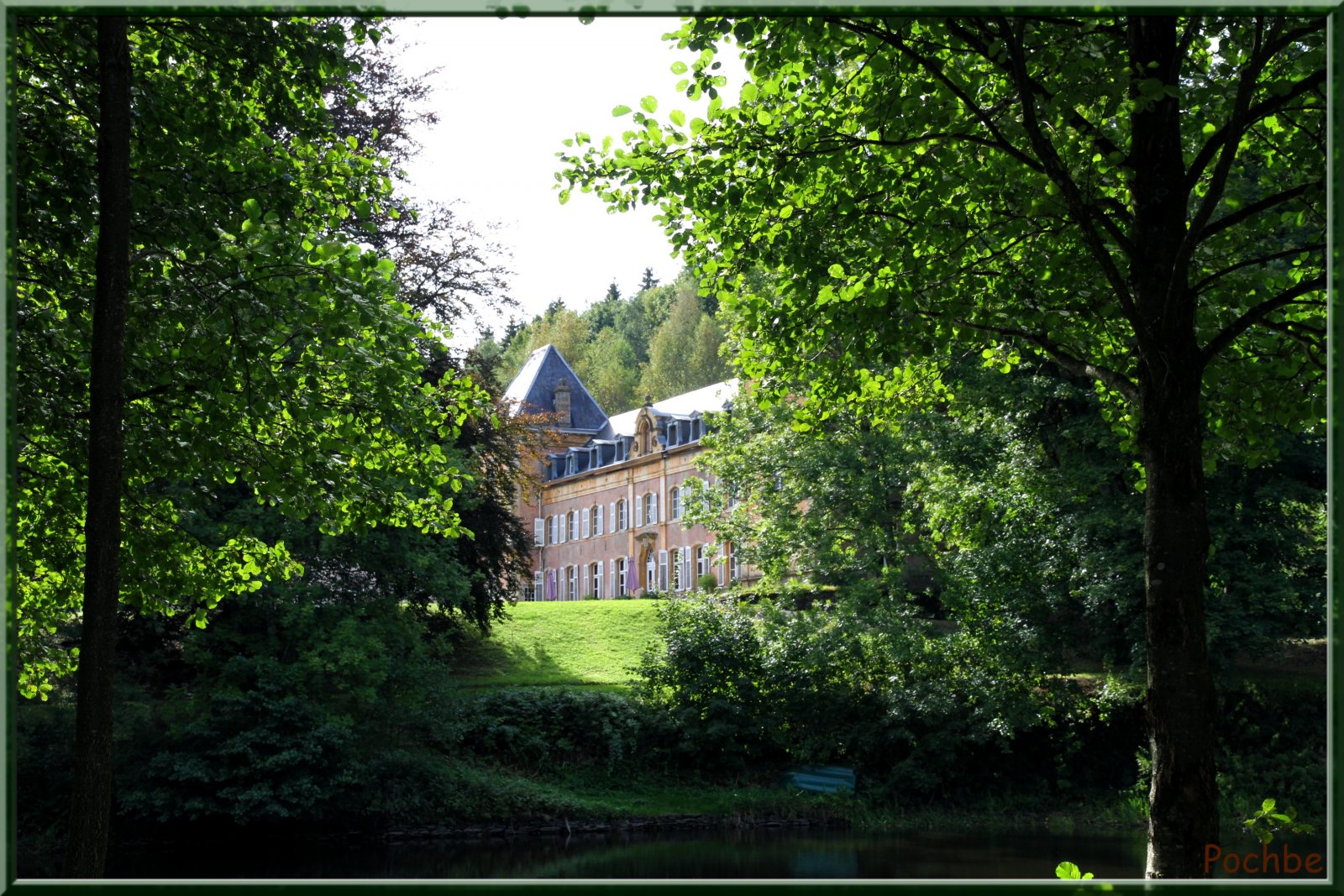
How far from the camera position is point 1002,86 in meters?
7.55

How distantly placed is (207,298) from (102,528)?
2489 mm

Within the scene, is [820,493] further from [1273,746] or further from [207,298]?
[207,298]

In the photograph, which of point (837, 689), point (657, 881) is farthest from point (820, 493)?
point (657, 881)

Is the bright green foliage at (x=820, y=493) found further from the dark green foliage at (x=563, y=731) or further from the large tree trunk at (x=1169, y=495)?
the large tree trunk at (x=1169, y=495)

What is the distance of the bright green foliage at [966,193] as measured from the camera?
633 centimetres

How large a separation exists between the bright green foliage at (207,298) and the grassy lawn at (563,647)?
17.2 metres

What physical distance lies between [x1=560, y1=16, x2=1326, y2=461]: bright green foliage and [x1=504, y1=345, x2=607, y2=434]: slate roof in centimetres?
4196

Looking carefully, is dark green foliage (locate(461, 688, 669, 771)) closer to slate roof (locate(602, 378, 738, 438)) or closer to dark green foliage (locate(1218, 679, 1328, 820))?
dark green foliage (locate(1218, 679, 1328, 820))

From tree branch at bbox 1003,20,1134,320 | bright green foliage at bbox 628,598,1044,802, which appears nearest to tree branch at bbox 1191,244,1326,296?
tree branch at bbox 1003,20,1134,320

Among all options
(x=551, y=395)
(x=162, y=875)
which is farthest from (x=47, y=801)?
(x=551, y=395)

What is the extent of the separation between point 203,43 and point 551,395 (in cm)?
4862

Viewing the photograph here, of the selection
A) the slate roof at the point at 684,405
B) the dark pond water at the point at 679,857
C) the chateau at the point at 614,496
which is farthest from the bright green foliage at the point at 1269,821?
the slate roof at the point at 684,405

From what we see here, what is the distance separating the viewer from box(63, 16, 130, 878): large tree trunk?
5602mm

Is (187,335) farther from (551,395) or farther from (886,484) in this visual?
(551,395)
